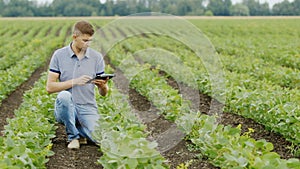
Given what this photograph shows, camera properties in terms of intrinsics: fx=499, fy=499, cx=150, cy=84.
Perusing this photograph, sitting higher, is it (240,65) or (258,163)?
(258,163)

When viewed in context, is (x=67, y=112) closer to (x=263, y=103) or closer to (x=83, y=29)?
(x=83, y=29)

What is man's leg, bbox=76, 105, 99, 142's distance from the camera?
6.08 m

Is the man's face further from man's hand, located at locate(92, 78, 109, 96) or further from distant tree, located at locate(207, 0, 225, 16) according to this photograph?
distant tree, located at locate(207, 0, 225, 16)

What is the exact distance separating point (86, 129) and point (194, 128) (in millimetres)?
1349

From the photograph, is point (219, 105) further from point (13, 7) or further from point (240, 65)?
point (13, 7)

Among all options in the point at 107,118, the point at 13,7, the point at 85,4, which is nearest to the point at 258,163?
the point at 107,118

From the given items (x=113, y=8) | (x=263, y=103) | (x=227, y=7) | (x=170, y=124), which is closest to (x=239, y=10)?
(x=227, y=7)

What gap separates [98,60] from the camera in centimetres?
613

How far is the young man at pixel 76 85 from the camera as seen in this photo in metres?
5.89

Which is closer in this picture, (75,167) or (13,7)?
(75,167)

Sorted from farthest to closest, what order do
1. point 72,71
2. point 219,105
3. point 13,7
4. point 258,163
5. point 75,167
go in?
point 13,7
point 219,105
point 72,71
point 75,167
point 258,163

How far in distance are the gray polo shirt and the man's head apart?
25 centimetres

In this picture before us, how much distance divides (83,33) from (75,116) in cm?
114

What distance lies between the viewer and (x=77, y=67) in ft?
19.8
